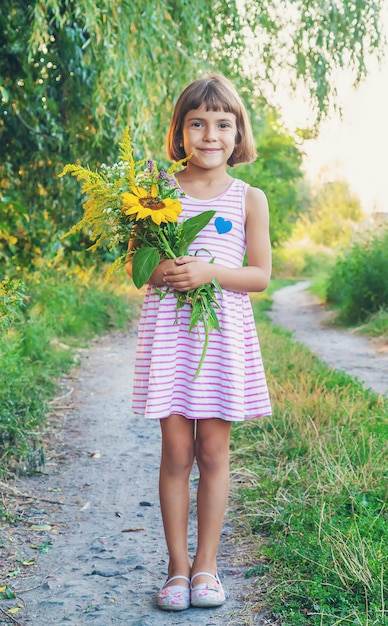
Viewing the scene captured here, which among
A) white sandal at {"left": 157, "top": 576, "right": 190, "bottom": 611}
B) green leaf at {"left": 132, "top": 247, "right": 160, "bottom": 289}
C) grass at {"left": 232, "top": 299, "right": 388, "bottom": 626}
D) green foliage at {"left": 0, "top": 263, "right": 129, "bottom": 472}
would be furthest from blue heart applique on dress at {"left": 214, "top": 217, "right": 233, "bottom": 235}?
green foliage at {"left": 0, "top": 263, "right": 129, "bottom": 472}

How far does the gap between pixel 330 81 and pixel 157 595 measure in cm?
486

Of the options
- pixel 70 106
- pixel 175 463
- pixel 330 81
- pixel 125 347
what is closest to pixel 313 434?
pixel 175 463

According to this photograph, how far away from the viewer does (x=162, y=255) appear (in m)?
2.59

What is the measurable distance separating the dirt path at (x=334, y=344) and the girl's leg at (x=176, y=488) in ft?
10.5

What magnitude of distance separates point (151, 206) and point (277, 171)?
19507mm

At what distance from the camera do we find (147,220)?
2.54 m

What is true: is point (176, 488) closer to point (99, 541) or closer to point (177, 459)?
point (177, 459)

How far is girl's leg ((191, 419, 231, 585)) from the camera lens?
2.64 m

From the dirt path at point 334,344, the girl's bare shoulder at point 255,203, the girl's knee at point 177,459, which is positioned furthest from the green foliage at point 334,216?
the girl's knee at point 177,459

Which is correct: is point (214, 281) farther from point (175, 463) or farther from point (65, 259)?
point (65, 259)

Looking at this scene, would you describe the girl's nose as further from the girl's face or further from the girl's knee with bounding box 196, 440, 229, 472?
the girl's knee with bounding box 196, 440, 229, 472

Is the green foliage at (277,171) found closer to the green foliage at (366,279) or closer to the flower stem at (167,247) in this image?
the green foliage at (366,279)

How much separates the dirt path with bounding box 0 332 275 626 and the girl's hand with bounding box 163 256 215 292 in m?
1.05

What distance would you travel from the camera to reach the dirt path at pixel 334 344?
6.82 meters
